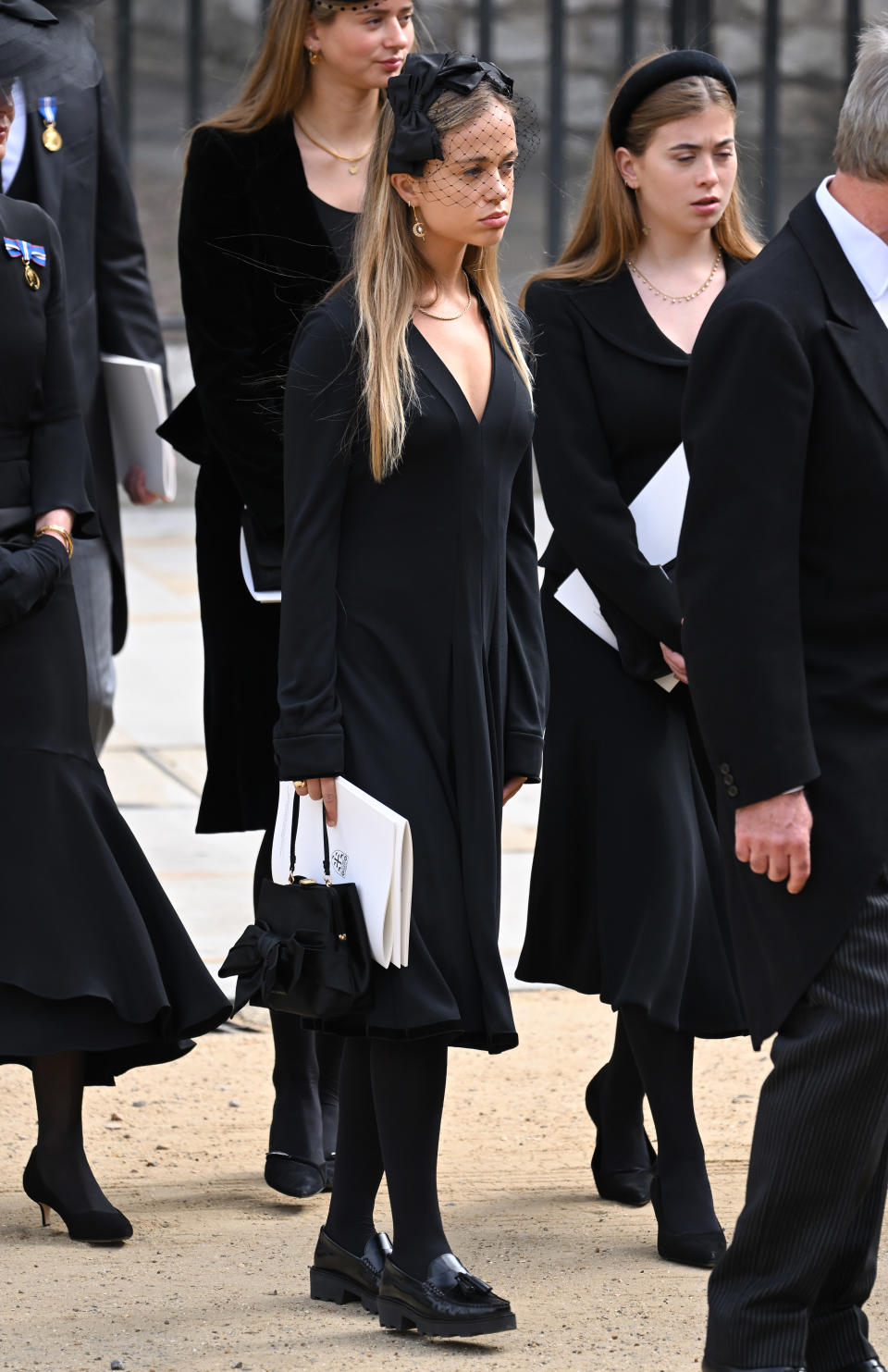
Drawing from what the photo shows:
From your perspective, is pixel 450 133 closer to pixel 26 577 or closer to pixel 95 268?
pixel 26 577

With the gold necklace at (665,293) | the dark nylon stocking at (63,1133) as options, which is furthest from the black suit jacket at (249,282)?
the dark nylon stocking at (63,1133)

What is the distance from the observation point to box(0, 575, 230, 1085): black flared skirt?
363 centimetres

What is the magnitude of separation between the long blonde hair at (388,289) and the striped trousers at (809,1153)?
3.18ft

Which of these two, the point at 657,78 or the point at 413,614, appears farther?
the point at 657,78

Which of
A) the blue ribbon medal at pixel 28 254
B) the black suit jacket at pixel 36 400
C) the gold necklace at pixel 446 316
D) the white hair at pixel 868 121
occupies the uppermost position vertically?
the white hair at pixel 868 121

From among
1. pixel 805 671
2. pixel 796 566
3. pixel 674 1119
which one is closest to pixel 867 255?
pixel 796 566

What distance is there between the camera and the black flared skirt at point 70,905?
11.9 feet

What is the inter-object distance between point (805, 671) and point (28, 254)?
1689mm

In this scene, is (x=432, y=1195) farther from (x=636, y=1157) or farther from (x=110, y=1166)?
(x=110, y=1166)

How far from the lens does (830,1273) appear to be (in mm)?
2969

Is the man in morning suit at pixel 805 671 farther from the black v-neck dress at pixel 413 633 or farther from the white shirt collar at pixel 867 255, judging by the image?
the black v-neck dress at pixel 413 633

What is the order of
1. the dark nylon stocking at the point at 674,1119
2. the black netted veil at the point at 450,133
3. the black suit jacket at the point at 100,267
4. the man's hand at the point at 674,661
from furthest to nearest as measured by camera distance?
the black suit jacket at the point at 100,267 < the man's hand at the point at 674,661 < the dark nylon stocking at the point at 674,1119 < the black netted veil at the point at 450,133

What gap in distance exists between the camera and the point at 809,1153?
2.83 metres

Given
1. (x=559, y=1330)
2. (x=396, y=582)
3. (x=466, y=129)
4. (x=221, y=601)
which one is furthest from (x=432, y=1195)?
(x=466, y=129)
